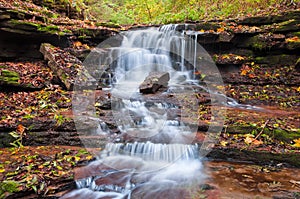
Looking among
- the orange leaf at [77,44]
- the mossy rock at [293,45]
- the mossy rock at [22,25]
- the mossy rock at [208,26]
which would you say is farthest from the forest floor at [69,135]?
the mossy rock at [208,26]

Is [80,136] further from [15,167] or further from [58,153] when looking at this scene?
[15,167]

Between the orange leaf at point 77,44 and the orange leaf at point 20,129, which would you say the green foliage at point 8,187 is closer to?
the orange leaf at point 20,129

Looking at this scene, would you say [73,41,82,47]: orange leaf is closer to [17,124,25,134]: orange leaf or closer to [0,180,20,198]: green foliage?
[17,124,25,134]: orange leaf

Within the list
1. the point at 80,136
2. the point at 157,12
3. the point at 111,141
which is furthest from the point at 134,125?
the point at 157,12

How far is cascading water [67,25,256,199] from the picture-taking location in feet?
11.5

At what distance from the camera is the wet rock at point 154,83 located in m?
7.03

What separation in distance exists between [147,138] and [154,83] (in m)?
2.79

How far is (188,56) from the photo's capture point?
350 inches

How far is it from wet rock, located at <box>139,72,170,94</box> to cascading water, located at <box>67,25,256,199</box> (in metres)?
0.25

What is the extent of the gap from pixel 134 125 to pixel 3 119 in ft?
8.95

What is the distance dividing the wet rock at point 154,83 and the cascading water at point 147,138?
0.25 meters

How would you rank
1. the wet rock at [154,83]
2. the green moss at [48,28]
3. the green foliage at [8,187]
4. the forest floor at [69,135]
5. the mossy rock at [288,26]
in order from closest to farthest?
the green foliage at [8,187]
the forest floor at [69,135]
the wet rock at [154,83]
the mossy rock at [288,26]
the green moss at [48,28]

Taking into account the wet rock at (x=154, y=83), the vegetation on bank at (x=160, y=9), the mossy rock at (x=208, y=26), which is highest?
the vegetation on bank at (x=160, y=9)

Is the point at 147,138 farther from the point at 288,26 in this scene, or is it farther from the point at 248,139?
the point at 288,26
